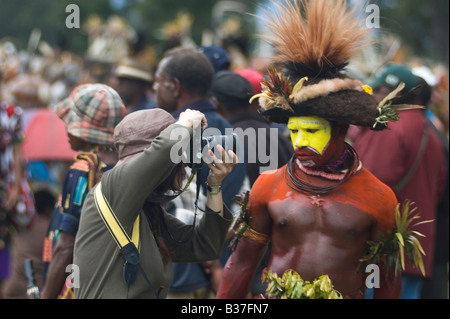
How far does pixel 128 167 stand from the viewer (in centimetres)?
342

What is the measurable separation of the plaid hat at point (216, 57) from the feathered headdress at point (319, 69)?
9.01ft

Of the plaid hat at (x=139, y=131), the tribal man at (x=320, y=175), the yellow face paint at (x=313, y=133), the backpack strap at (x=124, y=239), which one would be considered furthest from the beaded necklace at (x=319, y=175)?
the backpack strap at (x=124, y=239)

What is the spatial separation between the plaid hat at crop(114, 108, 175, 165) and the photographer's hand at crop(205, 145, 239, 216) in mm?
272

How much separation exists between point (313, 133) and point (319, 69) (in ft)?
1.18

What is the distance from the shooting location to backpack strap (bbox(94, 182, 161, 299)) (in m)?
3.43

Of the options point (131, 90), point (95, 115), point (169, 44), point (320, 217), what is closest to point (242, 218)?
point (320, 217)

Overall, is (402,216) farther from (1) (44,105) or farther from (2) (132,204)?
(1) (44,105)

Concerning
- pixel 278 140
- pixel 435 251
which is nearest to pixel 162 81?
pixel 278 140

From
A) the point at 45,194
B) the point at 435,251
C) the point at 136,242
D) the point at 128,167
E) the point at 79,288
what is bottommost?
the point at 435,251

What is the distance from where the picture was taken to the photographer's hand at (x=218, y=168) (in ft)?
12.0

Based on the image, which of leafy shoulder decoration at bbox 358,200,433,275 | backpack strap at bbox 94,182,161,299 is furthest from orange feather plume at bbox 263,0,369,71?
backpack strap at bbox 94,182,161,299

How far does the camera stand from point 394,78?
6320 millimetres

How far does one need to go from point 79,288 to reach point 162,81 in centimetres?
234

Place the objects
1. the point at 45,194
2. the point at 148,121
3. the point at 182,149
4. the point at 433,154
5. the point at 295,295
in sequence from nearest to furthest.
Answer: the point at 182,149, the point at 148,121, the point at 295,295, the point at 433,154, the point at 45,194
